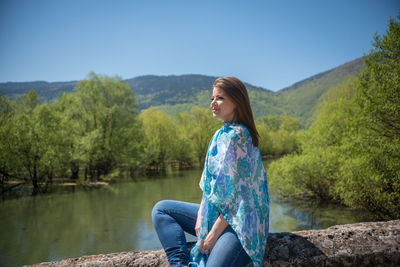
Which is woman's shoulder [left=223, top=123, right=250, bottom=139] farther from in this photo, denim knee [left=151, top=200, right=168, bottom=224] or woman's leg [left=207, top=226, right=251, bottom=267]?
denim knee [left=151, top=200, right=168, bottom=224]

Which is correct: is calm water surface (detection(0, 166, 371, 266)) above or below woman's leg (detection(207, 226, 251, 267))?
below

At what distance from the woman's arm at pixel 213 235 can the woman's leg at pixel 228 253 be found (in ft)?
0.13

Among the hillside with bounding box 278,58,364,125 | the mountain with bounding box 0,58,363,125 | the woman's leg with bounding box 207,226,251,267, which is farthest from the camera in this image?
the hillside with bounding box 278,58,364,125

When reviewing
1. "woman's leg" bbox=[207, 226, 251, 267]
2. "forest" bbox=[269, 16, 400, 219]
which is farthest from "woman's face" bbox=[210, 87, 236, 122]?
"forest" bbox=[269, 16, 400, 219]

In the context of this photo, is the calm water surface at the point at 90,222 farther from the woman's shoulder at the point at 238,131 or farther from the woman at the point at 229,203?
the woman's shoulder at the point at 238,131

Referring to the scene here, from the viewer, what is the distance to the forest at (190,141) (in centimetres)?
922

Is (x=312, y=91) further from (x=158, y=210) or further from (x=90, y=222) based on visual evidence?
(x=158, y=210)

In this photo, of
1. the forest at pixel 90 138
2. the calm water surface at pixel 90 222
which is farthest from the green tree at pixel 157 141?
the calm water surface at pixel 90 222

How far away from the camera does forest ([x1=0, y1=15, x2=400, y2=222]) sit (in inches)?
363

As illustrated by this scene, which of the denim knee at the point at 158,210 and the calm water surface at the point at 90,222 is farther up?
the denim knee at the point at 158,210

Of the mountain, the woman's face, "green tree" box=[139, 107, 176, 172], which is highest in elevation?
the mountain

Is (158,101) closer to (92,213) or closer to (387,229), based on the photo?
(92,213)

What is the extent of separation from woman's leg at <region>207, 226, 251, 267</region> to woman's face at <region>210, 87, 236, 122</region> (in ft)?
2.87

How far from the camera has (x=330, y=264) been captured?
1818mm
